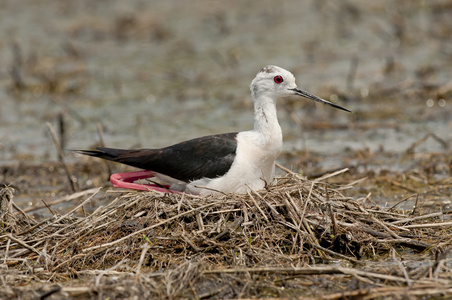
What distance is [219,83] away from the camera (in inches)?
483

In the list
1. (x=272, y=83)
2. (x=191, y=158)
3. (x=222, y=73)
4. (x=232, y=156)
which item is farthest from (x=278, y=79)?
(x=222, y=73)

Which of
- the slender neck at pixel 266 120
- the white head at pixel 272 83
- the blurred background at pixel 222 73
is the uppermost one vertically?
the white head at pixel 272 83

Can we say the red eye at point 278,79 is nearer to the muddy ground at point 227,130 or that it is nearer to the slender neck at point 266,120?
the slender neck at point 266,120

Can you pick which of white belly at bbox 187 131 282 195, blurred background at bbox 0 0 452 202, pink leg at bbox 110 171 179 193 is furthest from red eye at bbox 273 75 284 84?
blurred background at bbox 0 0 452 202

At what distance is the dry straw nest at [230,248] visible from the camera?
4871 millimetres

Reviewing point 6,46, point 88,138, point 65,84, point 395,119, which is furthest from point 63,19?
point 395,119

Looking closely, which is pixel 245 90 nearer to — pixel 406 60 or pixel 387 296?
pixel 406 60

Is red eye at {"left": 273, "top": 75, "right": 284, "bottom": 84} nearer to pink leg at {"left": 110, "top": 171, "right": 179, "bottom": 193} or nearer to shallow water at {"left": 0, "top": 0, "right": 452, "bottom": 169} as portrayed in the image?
pink leg at {"left": 110, "top": 171, "right": 179, "bottom": 193}

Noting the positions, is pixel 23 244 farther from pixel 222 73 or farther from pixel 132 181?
pixel 222 73

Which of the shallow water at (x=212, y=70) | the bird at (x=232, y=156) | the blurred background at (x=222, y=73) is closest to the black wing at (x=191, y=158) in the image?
the bird at (x=232, y=156)

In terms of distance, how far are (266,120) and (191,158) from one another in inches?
29.0

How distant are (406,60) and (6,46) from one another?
792cm

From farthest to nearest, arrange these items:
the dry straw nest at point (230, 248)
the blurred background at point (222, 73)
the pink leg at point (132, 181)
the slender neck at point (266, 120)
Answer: the blurred background at point (222, 73) < the pink leg at point (132, 181) < the slender neck at point (266, 120) < the dry straw nest at point (230, 248)

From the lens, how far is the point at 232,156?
6.23 meters
